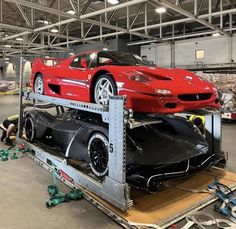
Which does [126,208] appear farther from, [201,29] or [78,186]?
[201,29]

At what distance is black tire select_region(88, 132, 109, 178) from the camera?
10.3 feet

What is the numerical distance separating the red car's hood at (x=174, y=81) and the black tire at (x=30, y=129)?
8.32ft

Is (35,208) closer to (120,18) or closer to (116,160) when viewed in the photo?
(116,160)

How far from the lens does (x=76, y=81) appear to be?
4016 millimetres

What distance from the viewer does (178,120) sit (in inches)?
165

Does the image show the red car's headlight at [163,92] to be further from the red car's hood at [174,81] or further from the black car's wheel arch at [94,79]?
the black car's wheel arch at [94,79]

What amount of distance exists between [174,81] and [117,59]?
102cm

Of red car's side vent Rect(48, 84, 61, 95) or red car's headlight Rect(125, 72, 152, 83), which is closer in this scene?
red car's headlight Rect(125, 72, 152, 83)

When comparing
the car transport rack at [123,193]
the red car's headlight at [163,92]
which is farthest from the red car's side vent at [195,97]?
the car transport rack at [123,193]

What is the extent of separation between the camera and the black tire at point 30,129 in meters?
5.12

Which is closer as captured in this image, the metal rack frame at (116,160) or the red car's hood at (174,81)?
the metal rack frame at (116,160)

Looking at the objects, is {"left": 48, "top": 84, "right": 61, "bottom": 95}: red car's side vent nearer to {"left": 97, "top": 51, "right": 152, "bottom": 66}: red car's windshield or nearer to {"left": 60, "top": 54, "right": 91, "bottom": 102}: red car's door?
{"left": 60, "top": 54, "right": 91, "bottom": 102}: red car's door

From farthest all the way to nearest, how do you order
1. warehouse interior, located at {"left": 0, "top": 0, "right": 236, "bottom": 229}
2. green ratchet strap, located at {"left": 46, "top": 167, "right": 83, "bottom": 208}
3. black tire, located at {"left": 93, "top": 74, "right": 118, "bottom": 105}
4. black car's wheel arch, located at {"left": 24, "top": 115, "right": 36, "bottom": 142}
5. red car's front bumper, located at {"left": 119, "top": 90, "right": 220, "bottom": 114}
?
1. black car's wheel arch, located at {"left": 24, "top": 115, "right": 36, "bottom": 142}
2. black tire, located at {"left": 93, "top": 74, "right": 118, "bottom": 105}
3. red car's front bumper, located at {"left": 119, "top": 90, "right": 220, "bottom": 114}
4. green ratchet strap, located at {"left": 46, "top": 167, "right": 83, "bottom": 208}
5. warehouse interior, located at {"left": 0, "top": 0, "right": 236, "bottom": 229}

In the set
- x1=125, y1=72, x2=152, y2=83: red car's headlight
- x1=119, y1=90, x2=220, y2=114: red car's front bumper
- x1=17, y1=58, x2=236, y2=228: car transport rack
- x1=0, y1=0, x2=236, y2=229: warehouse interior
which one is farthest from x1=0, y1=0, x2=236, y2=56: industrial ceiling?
x1=17, y1=58, x2=236, y2=228: car transport rack
